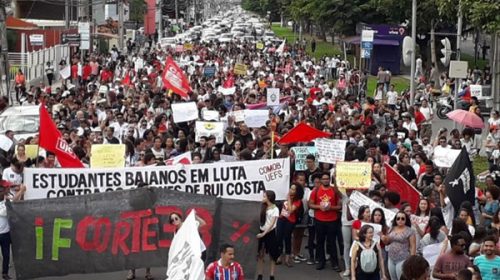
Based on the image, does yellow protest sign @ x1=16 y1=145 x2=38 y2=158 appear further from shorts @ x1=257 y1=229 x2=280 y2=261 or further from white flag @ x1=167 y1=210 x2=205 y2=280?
white flag @ x1=167 y1=210 x2=205 y2=280

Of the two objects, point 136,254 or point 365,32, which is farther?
point 365,32

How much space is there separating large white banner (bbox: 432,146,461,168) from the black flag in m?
3.60

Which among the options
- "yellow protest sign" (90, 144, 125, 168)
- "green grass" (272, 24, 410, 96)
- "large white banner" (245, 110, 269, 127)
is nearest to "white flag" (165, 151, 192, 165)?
"yellow protest sign" (90, 144, 125, 168)

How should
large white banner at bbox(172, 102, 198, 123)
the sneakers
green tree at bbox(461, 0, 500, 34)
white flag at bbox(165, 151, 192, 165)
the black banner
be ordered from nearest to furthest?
the black banner
the sneakers
white flag at bbox(165, 151, 192, 165)
green tree at bbox(461, 0, 500, 34)
large white banner at bbox(172, 102, 198, 123)

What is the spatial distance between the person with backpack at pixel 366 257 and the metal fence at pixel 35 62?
3374cm

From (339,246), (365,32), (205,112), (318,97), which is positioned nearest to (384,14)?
(365,32)

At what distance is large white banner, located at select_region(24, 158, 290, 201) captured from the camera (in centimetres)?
1359

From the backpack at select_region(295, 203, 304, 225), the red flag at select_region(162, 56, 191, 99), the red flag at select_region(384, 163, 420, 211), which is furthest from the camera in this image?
the red flag at select_region(162, 56, 191, 99)

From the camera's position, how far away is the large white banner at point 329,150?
624 inches

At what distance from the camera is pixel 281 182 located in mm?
14344

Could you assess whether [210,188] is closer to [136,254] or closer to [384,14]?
[136,254]

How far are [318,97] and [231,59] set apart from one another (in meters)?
23.6

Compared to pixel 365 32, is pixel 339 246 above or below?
below

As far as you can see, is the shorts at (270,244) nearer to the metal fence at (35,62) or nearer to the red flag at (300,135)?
the red flag at (300,135)
